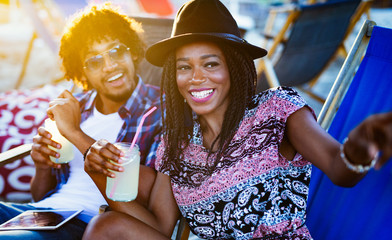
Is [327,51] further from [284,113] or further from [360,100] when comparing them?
[284,113]

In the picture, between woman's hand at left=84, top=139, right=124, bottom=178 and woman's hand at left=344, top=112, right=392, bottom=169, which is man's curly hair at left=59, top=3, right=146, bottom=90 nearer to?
woman's hand at left=84, top=139, right=124, bottom=178

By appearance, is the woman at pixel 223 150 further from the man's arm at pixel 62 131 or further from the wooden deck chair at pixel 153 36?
the wooden deck chair at pixel 153 36

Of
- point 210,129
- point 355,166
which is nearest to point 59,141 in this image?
point 210,129

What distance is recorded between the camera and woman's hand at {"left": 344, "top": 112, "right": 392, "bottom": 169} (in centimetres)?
90

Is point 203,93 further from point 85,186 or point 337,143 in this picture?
point 85,186

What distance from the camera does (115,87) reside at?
2512mm

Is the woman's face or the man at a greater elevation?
the woman's face

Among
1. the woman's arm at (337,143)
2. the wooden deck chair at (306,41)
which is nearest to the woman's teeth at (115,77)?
the woman's arm at (337,143)

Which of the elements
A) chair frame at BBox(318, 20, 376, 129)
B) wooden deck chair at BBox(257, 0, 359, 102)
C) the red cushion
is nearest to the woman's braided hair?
chair frame at BBox(318, 20, 376, 129)

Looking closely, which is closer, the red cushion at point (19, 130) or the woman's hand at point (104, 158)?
the woman's hand at point (104, 158)

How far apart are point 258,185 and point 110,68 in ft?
4.57

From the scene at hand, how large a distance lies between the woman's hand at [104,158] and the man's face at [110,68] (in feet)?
2.82

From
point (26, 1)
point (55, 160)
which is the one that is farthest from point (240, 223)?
point (26, 1)

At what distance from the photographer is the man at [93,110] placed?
2.14 meters
